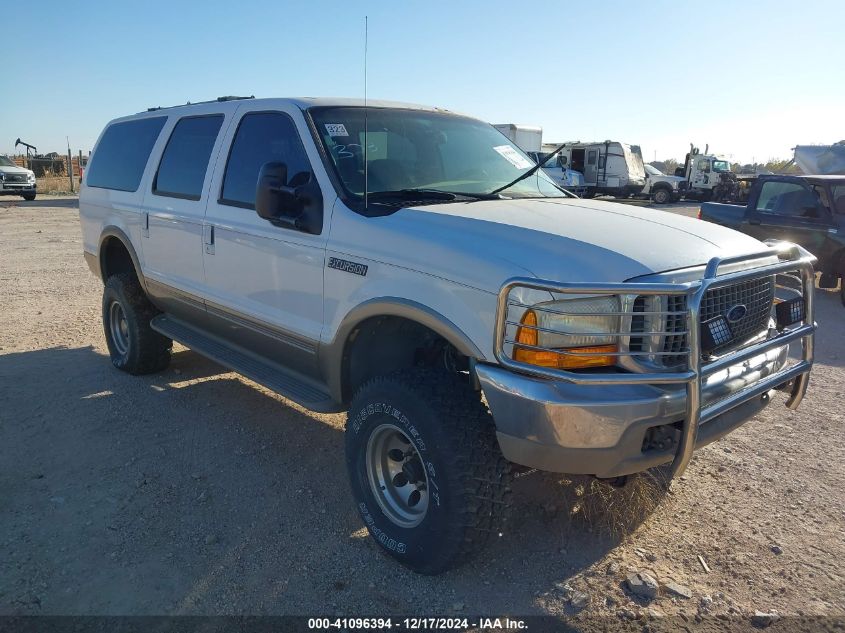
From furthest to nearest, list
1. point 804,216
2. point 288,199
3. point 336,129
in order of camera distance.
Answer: point 804,216 → point 336,129 → point 288,199

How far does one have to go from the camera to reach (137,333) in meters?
5.47

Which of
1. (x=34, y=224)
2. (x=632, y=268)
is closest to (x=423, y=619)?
(x=632, y=268)

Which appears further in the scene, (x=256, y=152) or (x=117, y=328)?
(x=117, y=328)

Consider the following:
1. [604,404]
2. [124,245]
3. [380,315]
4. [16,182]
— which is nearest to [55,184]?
[16,182]

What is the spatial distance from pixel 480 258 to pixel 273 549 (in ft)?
5.75

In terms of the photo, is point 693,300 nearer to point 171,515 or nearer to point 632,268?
point 632,268

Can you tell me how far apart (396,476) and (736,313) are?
5.63 feet

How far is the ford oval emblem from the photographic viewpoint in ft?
9.27

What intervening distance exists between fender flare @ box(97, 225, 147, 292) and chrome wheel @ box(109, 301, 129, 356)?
0.40 metres

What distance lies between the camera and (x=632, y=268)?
8.36 ft

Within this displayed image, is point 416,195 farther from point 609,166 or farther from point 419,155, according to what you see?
point 609,166

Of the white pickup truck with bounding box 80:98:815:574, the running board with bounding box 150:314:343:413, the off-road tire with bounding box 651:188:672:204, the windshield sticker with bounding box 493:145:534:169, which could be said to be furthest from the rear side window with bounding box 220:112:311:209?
the off-road tire with bounding box 651:188:672:204

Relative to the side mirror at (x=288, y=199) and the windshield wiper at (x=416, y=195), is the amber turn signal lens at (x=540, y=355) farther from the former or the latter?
the side mirror at (x=288, y=199)

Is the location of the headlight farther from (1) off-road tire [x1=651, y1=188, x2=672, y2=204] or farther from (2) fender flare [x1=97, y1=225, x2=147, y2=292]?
(1) off-road tire [x1=651, y1=188, x2=672, y2=204]
